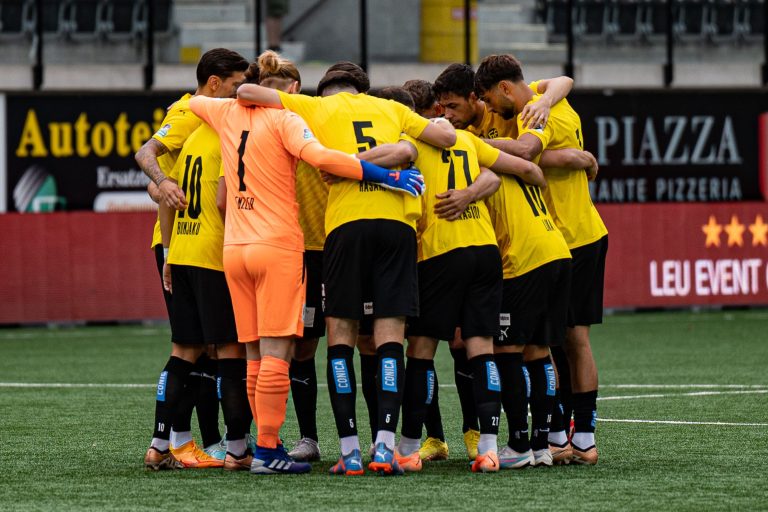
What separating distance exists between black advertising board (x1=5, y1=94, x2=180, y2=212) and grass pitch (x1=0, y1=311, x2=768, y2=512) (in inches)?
218

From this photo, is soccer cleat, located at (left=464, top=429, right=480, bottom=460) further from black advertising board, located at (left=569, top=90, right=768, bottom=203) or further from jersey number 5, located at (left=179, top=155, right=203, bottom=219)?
black advertising board, located at (left=569, top=90, right=768, bottom=203)

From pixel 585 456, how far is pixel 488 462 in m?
0.60

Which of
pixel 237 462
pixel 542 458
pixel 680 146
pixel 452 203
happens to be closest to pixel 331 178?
pixel 452 203

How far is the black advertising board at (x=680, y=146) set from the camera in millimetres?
22641

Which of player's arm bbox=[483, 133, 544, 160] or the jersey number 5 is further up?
player's arm bbox=[483, 133, 544, 160]

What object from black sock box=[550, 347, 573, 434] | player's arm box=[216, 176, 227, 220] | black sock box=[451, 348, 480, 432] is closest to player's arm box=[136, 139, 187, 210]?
player's arm box=[216, 176, 227, 220]

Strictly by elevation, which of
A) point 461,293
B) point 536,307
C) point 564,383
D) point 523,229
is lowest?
point 564,383

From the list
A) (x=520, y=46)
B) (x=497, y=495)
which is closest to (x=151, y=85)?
(x=520, y=46)

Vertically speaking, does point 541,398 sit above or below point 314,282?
below

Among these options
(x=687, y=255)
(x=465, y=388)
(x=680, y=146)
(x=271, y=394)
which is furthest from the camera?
(x=680, y=146)

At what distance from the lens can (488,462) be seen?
7.49 metres

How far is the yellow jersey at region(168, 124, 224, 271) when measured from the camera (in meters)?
7.70

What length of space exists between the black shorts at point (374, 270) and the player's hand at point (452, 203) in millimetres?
273

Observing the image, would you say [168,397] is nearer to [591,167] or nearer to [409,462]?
[409,462]
